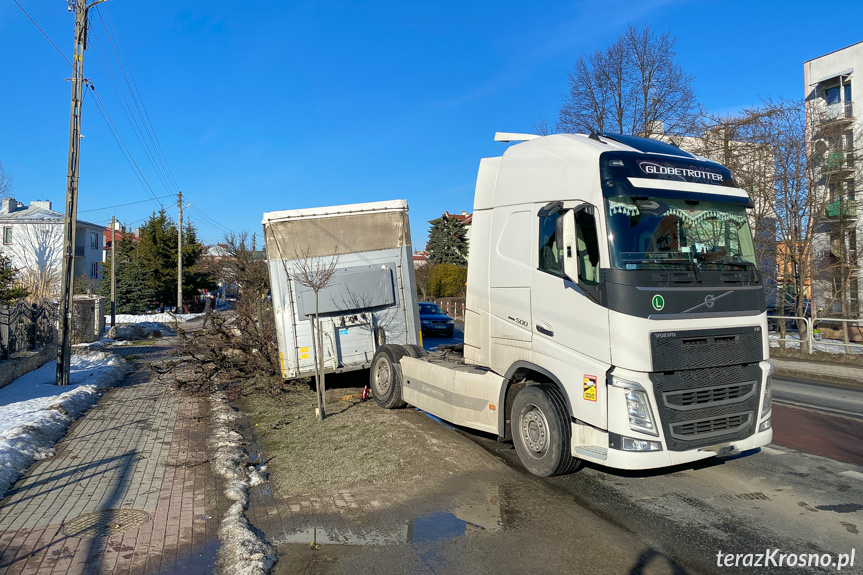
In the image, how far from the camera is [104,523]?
5266 mm

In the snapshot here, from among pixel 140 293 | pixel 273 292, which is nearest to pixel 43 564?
pixel 273 292

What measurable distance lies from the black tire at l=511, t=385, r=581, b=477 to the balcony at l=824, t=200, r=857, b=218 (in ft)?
65.4

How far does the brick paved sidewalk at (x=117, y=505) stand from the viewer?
14.9 feet

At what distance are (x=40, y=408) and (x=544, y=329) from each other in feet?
28.8

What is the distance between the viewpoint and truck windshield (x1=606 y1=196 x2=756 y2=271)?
536 centimetres

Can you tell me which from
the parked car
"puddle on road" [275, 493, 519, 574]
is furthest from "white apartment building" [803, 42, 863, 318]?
"puddle on road" [275, 493, 519, 574]

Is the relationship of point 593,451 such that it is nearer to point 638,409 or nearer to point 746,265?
point 638,409

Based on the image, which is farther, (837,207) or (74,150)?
(837,207)

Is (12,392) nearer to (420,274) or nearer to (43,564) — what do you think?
(43,564)

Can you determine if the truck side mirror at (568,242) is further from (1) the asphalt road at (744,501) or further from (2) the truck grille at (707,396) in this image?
(1) the asphalt road at (744,501)

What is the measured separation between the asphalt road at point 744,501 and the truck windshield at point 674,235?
7.38 feet

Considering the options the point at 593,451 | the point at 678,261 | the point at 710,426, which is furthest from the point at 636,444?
the point at 678,261

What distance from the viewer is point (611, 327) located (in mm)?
5199

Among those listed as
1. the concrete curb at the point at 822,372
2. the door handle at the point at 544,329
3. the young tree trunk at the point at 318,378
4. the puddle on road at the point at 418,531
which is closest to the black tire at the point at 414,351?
the young tree trunk at the point at 318,378
